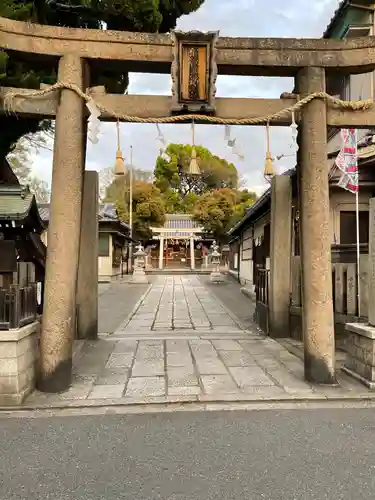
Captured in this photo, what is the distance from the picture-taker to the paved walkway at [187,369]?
536 cm

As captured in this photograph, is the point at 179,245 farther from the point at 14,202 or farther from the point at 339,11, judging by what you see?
the point at 14,202

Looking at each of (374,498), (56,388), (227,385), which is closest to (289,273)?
(227,385)

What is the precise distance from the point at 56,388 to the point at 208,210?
127 feet

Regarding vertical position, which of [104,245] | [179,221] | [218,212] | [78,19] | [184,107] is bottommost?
[104,245]

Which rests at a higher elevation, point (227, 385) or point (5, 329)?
→ point (5, 329)

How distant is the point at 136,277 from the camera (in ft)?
88.0

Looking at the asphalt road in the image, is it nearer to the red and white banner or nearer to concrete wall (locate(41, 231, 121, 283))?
the red and white banner

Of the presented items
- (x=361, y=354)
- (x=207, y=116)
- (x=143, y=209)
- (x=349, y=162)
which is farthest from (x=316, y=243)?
(x=143, y=209)

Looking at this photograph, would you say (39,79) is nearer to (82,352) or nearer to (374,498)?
(82,352)

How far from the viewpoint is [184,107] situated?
20.1 feet

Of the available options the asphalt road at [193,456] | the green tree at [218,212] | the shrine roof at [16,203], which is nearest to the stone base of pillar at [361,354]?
the asphalt road at [193,456]

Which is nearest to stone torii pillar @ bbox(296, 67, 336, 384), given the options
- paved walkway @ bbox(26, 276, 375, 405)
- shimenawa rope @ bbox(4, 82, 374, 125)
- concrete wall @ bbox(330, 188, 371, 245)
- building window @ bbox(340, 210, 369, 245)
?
shimenawa rope @ bbox(4, 82, 374, 125)

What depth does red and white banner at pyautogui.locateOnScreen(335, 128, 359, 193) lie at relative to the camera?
9016mm

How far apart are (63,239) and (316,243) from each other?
11.5 feet
